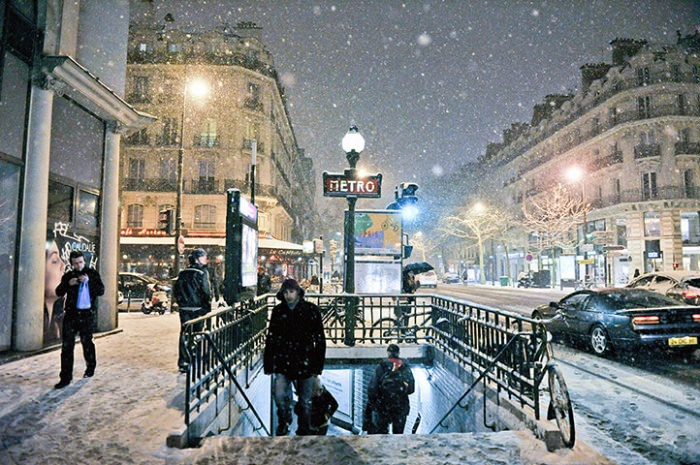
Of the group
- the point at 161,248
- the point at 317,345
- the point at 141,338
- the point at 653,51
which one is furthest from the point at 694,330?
the point at 653,51

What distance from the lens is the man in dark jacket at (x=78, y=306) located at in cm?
615

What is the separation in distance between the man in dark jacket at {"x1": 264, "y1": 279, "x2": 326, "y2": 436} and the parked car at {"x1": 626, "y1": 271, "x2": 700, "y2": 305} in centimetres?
1302

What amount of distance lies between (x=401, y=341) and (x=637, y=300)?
4.89 meters

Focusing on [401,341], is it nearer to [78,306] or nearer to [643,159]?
[78,306]

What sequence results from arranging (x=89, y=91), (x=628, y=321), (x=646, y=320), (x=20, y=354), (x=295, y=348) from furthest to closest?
(x=89, y=91) → (x=628, y=321) → (x=646, y=320) → (x=20, y=354) → (x=295, y=348)

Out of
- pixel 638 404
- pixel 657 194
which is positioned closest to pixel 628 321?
pixel 638 404

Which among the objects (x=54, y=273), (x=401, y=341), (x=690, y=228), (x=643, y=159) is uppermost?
(x=643, y=159)

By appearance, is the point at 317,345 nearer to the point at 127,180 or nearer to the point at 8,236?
the point at 8,236

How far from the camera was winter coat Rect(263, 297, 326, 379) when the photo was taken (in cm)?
498

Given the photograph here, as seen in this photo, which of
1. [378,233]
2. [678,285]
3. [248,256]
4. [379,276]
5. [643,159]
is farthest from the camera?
[643,159]

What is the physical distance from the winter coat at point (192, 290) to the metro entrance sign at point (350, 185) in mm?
3476

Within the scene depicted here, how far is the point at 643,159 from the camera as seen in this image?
35656 mm

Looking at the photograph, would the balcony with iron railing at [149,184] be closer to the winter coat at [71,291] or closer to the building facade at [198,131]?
the building facade at [198,131]

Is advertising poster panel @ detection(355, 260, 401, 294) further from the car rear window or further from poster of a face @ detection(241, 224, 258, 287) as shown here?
poster of a face @ detection(241, 224, 258, 287)
